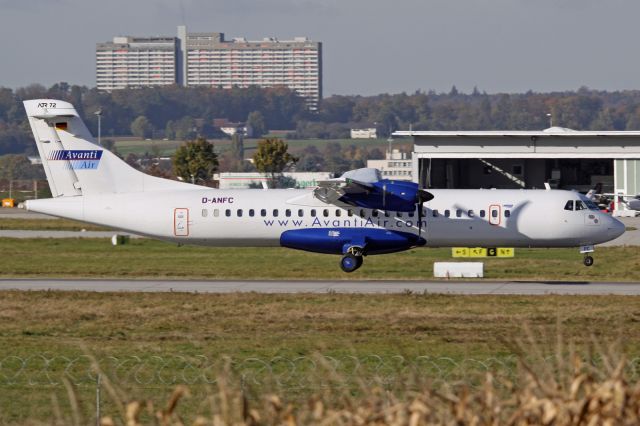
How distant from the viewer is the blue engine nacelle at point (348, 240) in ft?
129

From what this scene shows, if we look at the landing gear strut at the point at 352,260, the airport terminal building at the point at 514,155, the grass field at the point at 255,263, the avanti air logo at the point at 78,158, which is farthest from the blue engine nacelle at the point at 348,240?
the airport terminal building at the point at 514,155

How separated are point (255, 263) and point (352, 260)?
8454mm

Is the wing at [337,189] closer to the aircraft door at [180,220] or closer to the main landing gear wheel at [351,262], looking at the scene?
the main landing gear wheel at [351,262]

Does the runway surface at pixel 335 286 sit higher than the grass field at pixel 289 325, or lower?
higher

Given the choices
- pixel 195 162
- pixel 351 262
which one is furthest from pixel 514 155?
pixel 195 162

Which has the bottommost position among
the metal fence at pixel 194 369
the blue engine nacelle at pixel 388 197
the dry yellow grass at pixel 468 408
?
the metal fence at pixel 194 369

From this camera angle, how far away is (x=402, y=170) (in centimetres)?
19175

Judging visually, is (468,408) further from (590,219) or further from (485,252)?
(485,252)

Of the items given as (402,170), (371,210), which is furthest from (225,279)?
(402,170)

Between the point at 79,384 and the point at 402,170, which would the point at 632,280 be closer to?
the point at 79,384

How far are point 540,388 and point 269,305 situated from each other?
77.5 ft

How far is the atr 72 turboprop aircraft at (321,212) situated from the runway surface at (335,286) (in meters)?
1.75

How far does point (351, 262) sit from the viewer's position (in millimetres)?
39844

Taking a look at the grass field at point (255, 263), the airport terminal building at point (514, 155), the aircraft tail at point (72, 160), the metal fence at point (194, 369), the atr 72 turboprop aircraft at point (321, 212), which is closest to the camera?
the metal fence at point (194, 369)
